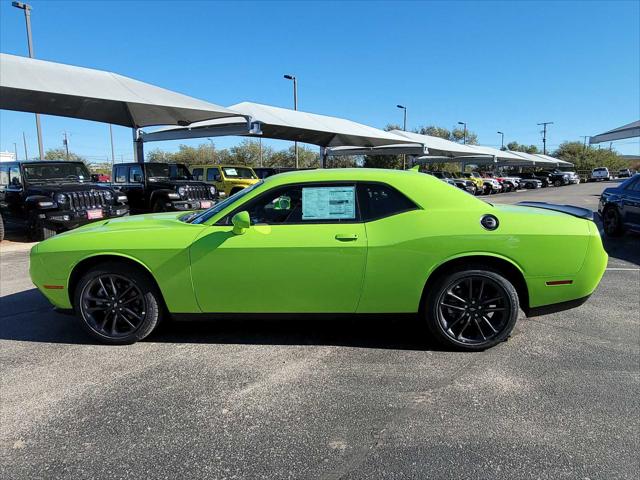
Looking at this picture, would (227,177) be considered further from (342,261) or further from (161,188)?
(342,261)

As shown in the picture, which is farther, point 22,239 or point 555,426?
point 22,239

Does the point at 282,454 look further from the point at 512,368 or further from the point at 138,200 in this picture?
the point at 138,200

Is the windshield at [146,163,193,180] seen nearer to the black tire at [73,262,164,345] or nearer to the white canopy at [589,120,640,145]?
the black tire at [73,262,164,345]

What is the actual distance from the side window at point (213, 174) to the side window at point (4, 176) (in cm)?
749

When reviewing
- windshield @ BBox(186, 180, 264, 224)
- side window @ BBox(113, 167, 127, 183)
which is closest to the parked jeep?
side window @ BBox(113, 167, 127, 183)

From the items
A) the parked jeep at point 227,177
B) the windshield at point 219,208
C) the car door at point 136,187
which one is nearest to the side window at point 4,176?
the car door at point 136,187

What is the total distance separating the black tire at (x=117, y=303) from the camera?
3.77 m

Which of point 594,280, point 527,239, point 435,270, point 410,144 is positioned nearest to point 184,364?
point 435,270

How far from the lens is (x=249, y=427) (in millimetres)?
2670

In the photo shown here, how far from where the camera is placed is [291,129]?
20922 millimetres

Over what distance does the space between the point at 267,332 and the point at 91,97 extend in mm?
9865

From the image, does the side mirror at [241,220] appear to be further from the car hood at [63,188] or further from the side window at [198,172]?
the side window at [198,172]

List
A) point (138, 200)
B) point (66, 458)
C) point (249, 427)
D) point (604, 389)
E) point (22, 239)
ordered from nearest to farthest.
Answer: point (66, 458) → point (249, 427) → point (604, 389) → point (22, 239) → point (138, 200)

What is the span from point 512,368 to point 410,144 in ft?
85.5
